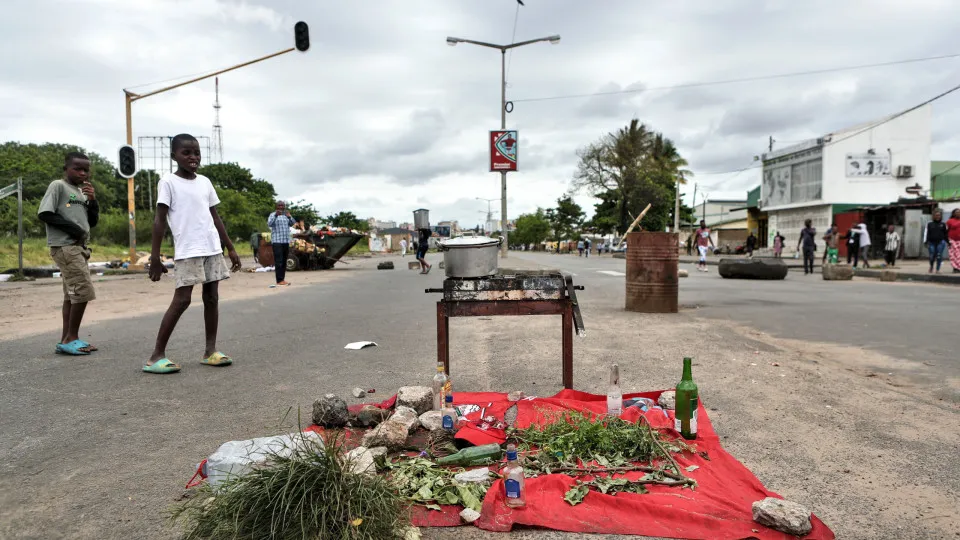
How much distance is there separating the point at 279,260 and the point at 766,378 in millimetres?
12201

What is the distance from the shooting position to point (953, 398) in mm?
4164

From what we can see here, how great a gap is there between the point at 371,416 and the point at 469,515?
4.09 ft

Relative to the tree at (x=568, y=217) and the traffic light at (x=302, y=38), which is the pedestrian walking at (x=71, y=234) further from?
Result: the tree at (x=568, y=217)

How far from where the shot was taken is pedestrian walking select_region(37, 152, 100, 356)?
5395mm

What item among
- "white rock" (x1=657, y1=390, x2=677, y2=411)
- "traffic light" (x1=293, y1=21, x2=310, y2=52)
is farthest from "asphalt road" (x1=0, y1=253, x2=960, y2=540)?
"traffic light" (x1=293, y1=21, x2=310, y2=52)

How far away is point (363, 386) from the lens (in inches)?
177

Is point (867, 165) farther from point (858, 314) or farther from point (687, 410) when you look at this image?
point (687, 410)

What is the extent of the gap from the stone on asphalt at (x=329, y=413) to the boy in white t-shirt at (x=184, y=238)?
2010mm

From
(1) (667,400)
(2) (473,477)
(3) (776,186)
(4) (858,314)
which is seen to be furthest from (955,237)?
(3) (776,186)

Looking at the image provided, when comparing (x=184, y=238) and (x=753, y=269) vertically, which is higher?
(x=184, y=238)

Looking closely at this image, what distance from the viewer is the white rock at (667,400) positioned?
3.71m

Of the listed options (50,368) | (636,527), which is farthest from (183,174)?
(636,527)

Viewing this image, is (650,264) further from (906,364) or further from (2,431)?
(2,431)

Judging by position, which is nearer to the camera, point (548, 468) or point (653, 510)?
point (653, 510)
